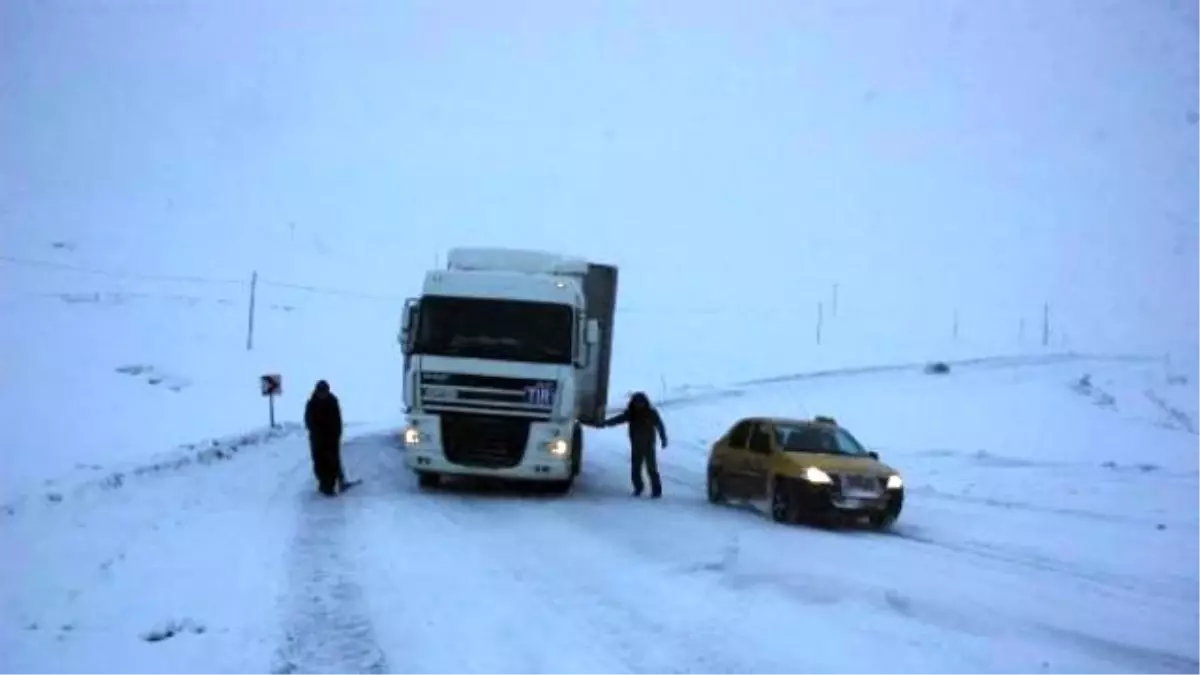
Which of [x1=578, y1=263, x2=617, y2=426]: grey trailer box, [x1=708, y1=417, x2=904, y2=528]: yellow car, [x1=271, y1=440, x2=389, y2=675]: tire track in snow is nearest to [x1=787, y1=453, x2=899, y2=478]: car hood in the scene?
[x1=708, y1=417, x2=904, y2=528]: yellow car

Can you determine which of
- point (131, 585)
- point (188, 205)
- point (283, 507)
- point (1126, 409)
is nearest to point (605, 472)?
point (283, 507)

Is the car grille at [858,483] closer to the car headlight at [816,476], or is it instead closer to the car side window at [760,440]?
the car headlight at [816,476]

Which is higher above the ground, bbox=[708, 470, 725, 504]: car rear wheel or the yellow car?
the yellow car

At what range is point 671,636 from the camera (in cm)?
934

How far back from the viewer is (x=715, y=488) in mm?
20781

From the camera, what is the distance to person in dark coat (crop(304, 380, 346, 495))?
18.8m

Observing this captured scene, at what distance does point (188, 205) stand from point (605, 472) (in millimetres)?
98298

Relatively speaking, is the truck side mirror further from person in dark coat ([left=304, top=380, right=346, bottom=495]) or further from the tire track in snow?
the tire track in snow

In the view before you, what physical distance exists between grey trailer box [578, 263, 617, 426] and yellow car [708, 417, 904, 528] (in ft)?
9.44

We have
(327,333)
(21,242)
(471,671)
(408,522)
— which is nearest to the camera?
(471,671)

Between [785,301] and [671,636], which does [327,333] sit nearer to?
[785,301]

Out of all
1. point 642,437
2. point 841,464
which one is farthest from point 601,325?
point 841,464

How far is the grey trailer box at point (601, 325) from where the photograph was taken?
2234 centimetres

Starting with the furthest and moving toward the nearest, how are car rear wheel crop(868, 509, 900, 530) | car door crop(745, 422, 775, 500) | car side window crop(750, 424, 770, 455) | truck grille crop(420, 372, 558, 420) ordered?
car side window crop(750, 424, 770, 455)
truck grille crop(420, 372, 558, 420)
car door crop(745, 422, 775, 500)
car rear wheel crop(868, 509, 900, 530)
